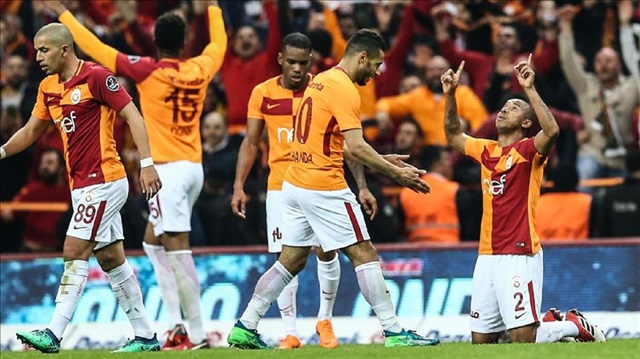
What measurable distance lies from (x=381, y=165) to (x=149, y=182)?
6.16 feet

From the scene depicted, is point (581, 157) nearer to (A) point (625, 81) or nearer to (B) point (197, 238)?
(A) point (625, 81)

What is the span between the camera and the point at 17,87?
20.0 m

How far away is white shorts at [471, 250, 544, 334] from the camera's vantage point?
41.0 feet

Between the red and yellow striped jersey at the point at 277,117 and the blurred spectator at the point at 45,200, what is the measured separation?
17.0ft

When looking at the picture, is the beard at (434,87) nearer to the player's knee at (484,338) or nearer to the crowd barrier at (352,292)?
the crowd barrier at (352,292)

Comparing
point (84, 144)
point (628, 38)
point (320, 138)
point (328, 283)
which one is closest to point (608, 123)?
point (628, 38)

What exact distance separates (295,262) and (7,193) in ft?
24.4

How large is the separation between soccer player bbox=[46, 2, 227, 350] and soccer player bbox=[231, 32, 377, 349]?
2.44 feet

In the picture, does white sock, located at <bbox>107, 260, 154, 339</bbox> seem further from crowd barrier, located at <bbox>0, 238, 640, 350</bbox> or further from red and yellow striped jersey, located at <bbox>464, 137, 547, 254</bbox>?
crowd barrier, located at <bbox>0, 238, 640, 350</bbox>

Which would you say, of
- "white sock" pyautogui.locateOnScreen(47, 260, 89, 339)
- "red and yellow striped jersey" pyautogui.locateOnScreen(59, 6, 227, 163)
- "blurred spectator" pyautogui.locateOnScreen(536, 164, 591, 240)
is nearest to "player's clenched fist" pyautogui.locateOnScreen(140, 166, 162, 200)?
"white sock" pyautogui.locateOnScreen(47, 260, 89, 339)

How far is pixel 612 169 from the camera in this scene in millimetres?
17891

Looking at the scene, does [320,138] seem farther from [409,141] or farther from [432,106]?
[432,106]

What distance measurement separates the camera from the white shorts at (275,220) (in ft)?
45.1

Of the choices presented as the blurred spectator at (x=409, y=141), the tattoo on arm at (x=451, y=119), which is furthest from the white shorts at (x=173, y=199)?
the blurred spectator at (x=409, y=141)
